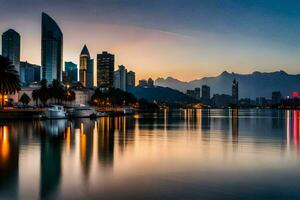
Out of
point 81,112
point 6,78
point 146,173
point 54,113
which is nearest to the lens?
point 146,173

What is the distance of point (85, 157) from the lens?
29.6 meters

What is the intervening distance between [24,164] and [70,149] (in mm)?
9297

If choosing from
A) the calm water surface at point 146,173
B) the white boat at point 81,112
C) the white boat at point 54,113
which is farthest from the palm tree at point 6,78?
the calm water surface at point 146,173

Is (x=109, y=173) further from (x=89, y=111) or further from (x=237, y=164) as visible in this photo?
(x=89, y=111)

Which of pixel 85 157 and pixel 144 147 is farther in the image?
pixel 144 147

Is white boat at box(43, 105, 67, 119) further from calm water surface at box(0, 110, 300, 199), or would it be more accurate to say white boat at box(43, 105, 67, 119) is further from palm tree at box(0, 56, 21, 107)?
calm water surface at box(0, 110, 300, 199)

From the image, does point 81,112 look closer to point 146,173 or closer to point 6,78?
point 6,78

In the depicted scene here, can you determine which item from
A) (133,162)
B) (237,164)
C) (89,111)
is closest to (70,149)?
(133,162)

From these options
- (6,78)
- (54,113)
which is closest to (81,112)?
(54,113)

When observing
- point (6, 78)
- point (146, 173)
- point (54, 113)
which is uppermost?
point (6, 78)

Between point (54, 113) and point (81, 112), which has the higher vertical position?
point (81, 112)

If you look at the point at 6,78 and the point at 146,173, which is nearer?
the point at 146,173

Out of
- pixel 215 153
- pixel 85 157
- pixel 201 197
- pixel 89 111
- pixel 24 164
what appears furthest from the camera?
pixel 89 111

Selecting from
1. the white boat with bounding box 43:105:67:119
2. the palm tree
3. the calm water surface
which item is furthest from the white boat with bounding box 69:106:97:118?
the calm water surface
